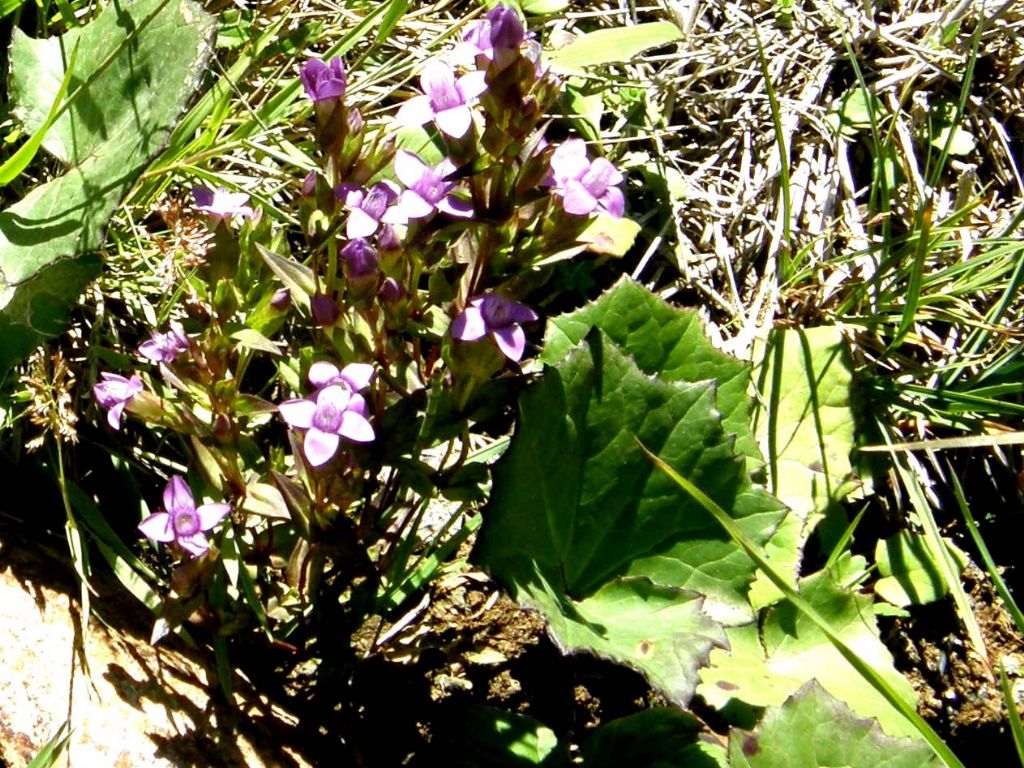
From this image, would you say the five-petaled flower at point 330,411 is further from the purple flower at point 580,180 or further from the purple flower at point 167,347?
the purple flower at point 580,180

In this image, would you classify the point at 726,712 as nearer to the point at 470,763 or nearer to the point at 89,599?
the point at 470,763

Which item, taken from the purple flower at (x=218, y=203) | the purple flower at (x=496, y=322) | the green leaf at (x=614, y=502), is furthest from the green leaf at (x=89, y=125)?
the green leaf at (x=614, y=502)

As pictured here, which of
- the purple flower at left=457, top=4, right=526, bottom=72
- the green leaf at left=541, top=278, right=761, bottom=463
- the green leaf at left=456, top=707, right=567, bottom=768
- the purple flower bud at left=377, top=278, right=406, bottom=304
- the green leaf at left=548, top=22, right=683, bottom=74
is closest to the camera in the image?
the purple flower at left=457, top=4, right=526, bottom=72

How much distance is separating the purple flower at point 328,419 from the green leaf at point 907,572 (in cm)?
147

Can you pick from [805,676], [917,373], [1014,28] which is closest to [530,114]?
[805,676]

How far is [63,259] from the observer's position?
2016 millimetres

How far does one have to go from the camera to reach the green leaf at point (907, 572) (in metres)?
2.59

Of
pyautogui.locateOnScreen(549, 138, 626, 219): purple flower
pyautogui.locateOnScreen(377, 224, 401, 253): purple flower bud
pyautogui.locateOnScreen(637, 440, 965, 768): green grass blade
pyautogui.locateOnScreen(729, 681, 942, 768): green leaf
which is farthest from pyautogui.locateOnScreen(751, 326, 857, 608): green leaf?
→ pyautogui.locateOnScreen(377, 224, 401, 253): purple flower bud

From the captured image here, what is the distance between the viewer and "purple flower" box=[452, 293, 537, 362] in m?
1.71

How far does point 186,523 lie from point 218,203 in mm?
529

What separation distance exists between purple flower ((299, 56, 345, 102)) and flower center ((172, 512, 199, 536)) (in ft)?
2.22

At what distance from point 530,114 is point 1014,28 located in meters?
1.97

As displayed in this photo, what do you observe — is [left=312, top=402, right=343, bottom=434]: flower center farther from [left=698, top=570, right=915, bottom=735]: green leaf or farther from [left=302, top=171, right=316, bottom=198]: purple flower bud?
[left=698, top=570, right=915, bottom=735]: green leaf

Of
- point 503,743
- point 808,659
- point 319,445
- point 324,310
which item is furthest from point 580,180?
point 808,659
